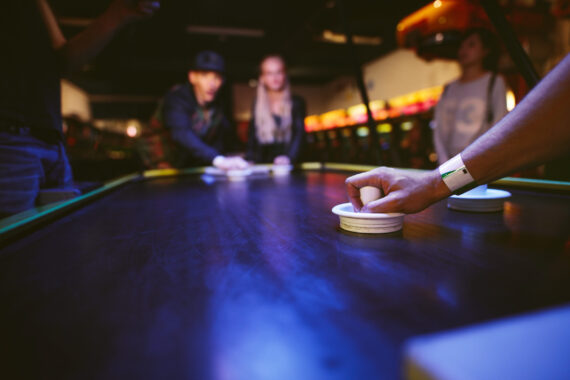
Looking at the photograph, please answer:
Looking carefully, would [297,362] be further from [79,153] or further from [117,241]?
[79,153]

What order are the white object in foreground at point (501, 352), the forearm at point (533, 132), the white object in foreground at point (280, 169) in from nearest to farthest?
the white object in foreground at point (501, 352), the forearm at point (533, 132), the white object in foreground at point (280, 169)

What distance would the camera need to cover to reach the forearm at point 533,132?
45 cm

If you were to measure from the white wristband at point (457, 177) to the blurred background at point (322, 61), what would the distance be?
768mm

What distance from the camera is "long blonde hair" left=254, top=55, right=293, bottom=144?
9.97 feet

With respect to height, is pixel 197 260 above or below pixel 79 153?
below

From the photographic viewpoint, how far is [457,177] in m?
0.59

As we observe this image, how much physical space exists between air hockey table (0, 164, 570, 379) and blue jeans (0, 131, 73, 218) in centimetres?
32

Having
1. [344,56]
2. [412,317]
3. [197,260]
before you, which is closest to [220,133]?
[197,260]

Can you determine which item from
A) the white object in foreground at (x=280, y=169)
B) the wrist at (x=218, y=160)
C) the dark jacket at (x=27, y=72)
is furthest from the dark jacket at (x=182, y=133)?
the dark jacket at (x=27, y=72)

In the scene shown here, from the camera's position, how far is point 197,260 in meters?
0.48

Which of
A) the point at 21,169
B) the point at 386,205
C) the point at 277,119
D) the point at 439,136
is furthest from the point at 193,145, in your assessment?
the point at 386,205

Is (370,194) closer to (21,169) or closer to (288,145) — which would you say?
(21,169)

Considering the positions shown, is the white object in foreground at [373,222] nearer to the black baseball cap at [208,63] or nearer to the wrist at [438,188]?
the wrist at [438,188]

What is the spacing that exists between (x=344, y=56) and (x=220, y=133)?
22.6 feet
